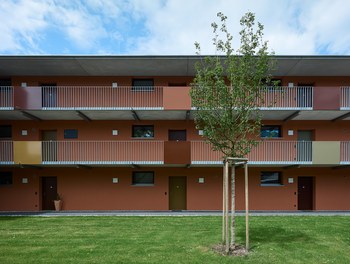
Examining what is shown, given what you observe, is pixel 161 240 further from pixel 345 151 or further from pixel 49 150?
pixel 345 151

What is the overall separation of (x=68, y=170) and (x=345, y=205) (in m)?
16.7

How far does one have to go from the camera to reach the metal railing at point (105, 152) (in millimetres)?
16891

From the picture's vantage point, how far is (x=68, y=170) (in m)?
18.4

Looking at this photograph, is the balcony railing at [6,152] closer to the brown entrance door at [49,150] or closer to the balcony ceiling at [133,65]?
the brown entrance door at [49,150]

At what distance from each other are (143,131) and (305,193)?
1058 centimetres

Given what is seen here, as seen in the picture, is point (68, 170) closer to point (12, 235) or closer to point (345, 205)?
point (12, 235)

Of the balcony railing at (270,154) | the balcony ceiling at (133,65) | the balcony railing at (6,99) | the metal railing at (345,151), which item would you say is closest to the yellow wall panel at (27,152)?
the balcony railing at (6,99)

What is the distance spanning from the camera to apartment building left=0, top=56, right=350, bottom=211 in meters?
16.8

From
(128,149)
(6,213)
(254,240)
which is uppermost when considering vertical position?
(128,149)

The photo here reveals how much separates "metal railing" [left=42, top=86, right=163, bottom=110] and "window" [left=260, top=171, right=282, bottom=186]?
7479mm

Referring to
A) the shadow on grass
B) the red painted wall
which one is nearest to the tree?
the shadow on grass

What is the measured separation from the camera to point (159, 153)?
55.6ft

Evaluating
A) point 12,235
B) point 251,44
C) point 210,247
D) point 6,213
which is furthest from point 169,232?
point 6,213

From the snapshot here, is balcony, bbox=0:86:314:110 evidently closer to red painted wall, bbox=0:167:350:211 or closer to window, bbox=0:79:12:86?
window, bbox=0:79:12:86
